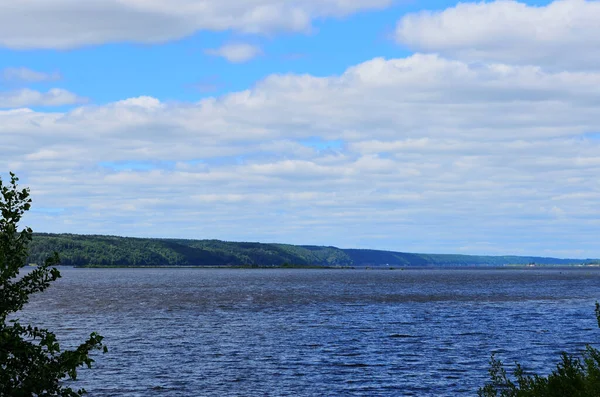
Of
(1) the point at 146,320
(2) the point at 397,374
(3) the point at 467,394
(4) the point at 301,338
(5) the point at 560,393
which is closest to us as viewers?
(5) the point at 560,393

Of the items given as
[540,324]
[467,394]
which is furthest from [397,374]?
[540,324]

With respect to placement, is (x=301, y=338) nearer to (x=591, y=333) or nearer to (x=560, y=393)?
(x=591, y=333)

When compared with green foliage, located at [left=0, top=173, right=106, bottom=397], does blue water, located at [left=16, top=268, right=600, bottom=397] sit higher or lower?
lower

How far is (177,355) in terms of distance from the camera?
58.3 metres

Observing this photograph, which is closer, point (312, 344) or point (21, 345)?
point (21, 345)

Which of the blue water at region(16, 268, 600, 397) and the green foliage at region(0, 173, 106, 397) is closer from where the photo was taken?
the green foliage at region(0, 173, 106, 397)

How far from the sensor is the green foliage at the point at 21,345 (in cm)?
1521

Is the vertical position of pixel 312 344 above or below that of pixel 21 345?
below

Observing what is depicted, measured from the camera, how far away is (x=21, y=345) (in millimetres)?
15391

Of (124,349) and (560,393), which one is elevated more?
(560,393)

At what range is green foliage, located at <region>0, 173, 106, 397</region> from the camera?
15.2 m

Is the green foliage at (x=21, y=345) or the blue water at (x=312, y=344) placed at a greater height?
the green foliage at (x=21, y=345)

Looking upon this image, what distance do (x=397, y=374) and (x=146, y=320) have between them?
164 feet

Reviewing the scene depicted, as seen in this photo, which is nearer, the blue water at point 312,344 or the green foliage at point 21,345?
the green foliage at point 21,345
